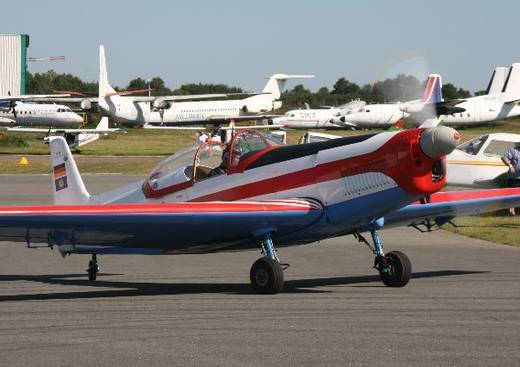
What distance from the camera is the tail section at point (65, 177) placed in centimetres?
1405

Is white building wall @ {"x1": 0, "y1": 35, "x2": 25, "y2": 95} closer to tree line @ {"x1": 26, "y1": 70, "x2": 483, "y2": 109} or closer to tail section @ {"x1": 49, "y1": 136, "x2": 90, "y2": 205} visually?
tree line @ {"x1": 26, "y1": 70, "x2": 483, "y2": 109}

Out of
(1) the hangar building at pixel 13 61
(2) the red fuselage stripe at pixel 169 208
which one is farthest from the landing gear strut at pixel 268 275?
(1) the hangar building at pixel 13 61

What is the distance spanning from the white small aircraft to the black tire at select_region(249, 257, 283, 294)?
12857 millimetres

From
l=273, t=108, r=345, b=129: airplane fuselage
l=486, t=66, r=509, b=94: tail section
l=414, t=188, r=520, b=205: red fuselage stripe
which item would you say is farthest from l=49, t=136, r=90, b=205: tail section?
l=486, t=66, r=509, b=94: tail section

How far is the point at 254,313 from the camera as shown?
9.72m

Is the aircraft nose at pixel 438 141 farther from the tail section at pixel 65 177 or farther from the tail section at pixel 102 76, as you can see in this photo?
A: the tail section at pixel 102 76

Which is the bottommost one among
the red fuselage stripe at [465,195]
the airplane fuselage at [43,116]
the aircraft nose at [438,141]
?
the airplane fuselage at [43,116]

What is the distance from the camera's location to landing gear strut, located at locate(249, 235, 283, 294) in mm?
11320

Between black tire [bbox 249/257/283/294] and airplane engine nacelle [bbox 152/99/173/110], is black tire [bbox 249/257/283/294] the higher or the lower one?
the higher one

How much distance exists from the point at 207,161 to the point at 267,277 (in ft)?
6.08

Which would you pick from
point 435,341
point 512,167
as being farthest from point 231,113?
point 435,341

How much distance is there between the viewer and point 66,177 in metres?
14.1

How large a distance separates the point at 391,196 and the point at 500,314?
229 cm

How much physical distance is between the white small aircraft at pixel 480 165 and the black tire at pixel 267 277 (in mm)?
12857
